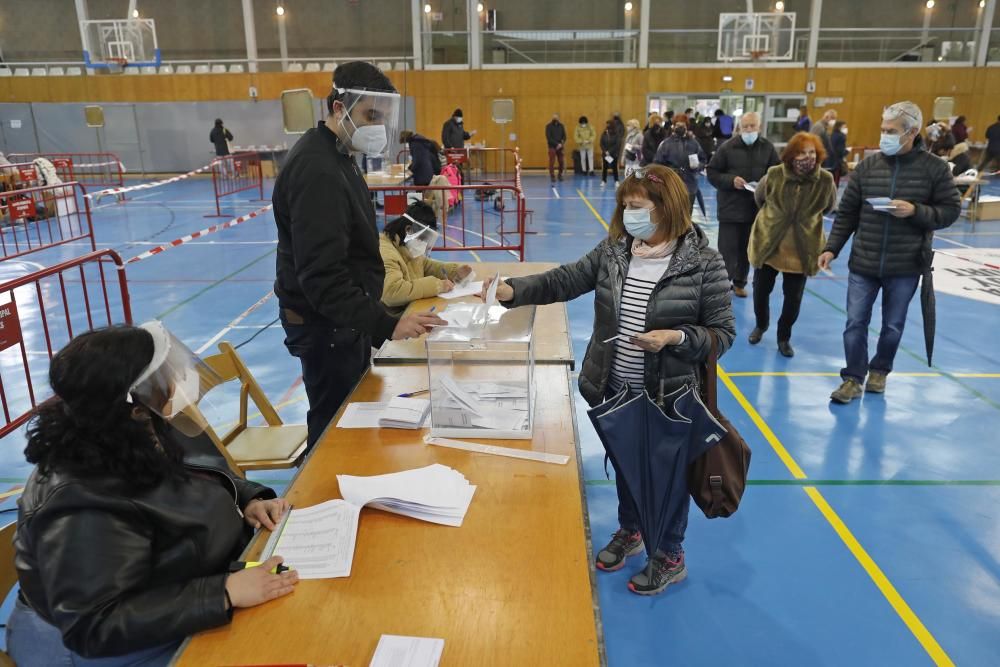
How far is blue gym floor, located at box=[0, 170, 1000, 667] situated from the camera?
2.89 m

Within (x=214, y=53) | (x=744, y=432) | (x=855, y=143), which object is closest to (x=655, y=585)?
(x=744, y=432)

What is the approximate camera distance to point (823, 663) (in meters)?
2.74

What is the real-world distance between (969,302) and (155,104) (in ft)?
76.8

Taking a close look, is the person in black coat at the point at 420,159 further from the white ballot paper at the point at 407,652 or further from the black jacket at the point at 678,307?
the white ballot paper at the point at 407,652

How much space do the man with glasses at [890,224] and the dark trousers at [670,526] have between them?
2.65m

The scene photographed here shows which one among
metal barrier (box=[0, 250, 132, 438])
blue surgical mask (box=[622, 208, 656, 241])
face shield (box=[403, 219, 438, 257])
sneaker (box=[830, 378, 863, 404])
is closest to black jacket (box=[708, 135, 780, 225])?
sneaker (box=[830, 378, 863, 404])

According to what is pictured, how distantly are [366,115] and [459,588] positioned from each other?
1908mm

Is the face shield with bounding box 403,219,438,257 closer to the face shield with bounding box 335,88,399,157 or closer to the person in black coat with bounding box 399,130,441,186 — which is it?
the face shield with bounding box 335,88,399,157

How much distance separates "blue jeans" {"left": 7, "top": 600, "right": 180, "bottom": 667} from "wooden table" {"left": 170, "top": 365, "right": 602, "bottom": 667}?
315mm

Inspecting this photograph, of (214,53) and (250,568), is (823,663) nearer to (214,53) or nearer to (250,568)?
(250,568)

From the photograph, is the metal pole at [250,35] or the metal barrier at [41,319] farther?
the metal pole at [250,35]

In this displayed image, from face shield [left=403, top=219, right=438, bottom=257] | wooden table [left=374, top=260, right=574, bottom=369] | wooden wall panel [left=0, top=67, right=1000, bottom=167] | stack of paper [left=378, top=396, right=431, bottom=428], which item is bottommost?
wooden table [left=374, top=260, right=574, bottom=369]

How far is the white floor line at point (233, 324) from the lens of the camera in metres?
6.41

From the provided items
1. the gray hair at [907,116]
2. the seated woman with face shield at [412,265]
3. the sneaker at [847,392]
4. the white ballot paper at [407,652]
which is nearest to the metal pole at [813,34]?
the gray hair at [907,116]
